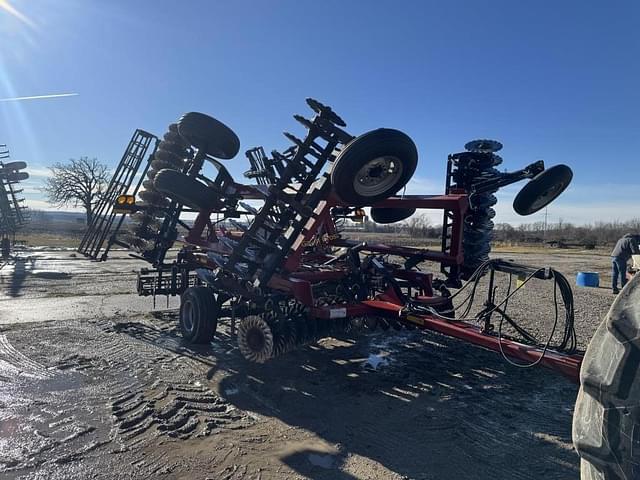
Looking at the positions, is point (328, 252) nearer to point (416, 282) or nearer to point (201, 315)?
point (416, 282)

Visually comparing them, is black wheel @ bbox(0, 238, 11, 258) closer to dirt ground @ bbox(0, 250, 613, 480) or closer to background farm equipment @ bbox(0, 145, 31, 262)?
background farm equipment @ bbox(0, 145, 31, 262)

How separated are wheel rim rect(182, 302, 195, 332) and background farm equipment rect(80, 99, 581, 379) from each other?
1cm

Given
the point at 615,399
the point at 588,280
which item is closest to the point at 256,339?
the point at 615,399

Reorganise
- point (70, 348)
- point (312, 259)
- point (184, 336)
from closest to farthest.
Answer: point (70, 348), point (184, 336), point (312, 259)

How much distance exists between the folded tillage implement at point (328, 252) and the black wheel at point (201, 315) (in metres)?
0.01

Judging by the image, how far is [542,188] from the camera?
16.7 ft

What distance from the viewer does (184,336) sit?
6.33 meters

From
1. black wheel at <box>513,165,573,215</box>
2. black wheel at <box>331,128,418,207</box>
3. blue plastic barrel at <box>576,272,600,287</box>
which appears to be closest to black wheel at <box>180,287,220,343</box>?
black wheel at <box>331,128,418,207</box>

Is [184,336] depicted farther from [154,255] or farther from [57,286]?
[57,286]

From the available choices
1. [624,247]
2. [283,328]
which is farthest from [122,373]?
[624,247]

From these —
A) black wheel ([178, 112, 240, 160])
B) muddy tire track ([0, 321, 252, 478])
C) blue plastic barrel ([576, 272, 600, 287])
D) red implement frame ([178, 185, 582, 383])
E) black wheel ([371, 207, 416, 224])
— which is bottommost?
muddy tire track ([0, 321, 252, 478])

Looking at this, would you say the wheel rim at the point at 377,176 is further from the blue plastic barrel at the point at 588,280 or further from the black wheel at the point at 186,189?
the blue plastic barrel at the point at 588,280

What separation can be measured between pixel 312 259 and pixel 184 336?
2124 mm

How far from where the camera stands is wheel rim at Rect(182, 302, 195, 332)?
20.8ft
